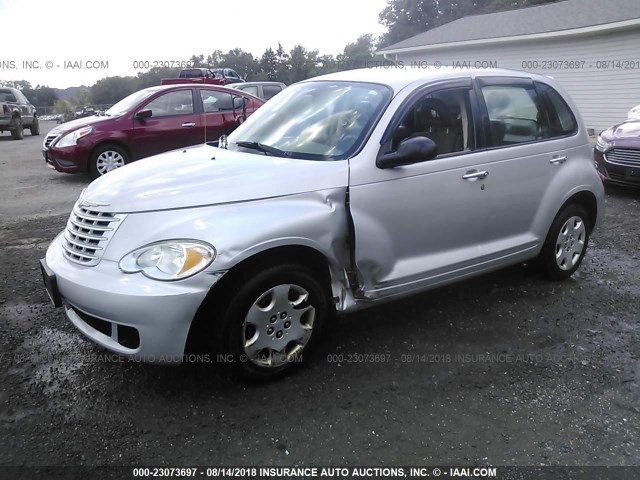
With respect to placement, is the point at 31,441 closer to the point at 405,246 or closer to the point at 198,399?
the point at 198,399

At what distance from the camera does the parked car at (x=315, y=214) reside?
2.65m

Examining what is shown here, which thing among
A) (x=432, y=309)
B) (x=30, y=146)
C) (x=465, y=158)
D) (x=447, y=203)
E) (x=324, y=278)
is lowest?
(x=30, y=146)

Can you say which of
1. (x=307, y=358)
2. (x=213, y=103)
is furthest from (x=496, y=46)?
(x=307, y=358)

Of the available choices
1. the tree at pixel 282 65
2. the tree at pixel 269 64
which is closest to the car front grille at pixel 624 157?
the tree at pixel 282 65

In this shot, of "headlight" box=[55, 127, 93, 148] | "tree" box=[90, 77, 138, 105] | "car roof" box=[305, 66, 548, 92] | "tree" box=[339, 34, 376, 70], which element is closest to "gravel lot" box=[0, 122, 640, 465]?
"car roof" box=[305, 66, 548, 92]

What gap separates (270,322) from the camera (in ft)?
9.48

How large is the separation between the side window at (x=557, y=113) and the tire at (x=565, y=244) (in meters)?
0.63

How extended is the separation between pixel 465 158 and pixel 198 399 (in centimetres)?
231

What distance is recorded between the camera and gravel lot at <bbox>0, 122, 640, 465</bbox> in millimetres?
2510

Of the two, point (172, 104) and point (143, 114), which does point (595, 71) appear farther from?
point (143, 114)

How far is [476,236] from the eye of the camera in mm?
3734

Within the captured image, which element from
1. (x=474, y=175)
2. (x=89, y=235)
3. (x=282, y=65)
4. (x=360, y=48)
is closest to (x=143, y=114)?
(x=89, y=235)

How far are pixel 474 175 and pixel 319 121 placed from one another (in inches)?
44.2

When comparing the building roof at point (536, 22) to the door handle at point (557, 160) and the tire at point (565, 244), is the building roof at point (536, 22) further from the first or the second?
the door handle at point (557, 160)
